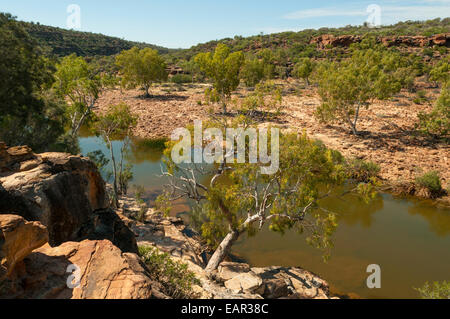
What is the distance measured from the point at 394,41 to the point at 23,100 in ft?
290

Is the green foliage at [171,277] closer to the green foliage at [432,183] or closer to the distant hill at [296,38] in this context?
the green foliage at [432,183]

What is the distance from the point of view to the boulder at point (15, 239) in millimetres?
4168

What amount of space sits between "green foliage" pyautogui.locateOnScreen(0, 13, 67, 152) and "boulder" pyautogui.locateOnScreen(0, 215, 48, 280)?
11914 mm

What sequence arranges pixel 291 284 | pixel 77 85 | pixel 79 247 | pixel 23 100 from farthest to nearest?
pixel 77 85
pixel 23 100
pixel 291 284
pixel 79 247

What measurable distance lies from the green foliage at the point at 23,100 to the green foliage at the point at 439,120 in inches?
1215

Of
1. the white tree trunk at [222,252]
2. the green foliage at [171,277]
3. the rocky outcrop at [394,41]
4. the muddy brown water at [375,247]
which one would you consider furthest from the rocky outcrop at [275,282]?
the rocky outcrop at [394,41]

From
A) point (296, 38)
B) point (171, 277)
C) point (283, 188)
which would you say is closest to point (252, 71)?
point (283, 188)

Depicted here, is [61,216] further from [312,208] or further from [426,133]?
[426,133]

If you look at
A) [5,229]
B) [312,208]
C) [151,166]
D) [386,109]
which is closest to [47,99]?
[151,166]

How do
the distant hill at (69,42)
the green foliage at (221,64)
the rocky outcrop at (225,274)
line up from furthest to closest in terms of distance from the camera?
the distant hill at (69,42), the green foliage at (221,64), the rocky outcrop at (225,274)

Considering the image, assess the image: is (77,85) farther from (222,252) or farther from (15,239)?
(15,239)

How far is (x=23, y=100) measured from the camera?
1417cm
